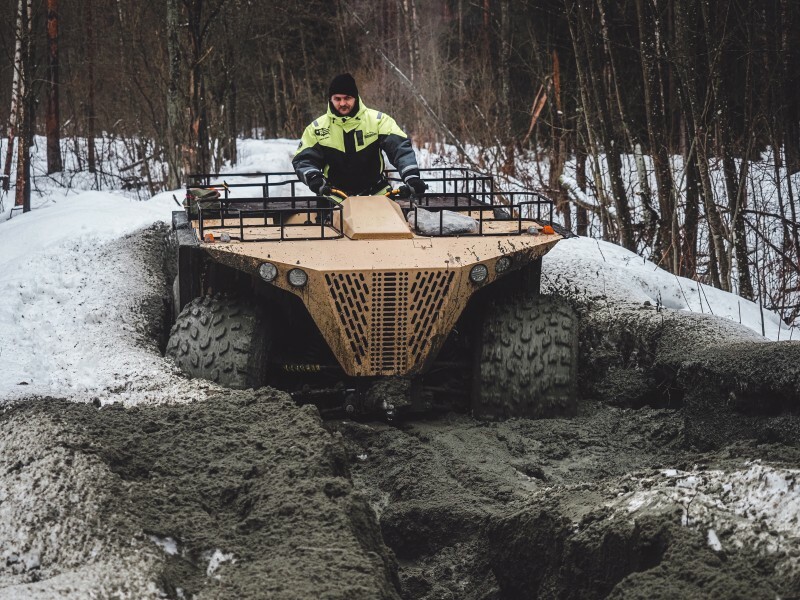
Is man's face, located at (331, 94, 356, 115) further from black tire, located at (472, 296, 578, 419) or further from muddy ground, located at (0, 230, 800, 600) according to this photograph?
muddy ground, located at (0, 230, 800, 600)

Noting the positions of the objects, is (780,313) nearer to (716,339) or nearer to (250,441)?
(716,339)

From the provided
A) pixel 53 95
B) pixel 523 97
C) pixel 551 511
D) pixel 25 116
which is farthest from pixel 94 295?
pixel 523 97

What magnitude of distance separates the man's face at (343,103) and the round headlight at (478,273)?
2.20 meters

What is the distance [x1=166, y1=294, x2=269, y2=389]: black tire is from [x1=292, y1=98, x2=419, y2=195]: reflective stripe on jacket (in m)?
1.76

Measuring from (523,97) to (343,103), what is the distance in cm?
1648

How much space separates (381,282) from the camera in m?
5.82

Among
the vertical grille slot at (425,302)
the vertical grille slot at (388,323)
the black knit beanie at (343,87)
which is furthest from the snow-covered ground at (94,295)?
the black knit beanie at (343,87)

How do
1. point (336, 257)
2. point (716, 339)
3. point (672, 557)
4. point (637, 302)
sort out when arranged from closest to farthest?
point (672, 557) → point (336, 257) → point (716, 339) → point (637, 302)

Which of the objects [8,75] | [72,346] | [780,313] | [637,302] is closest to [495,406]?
[637,302]

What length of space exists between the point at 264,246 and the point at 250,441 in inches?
73.3

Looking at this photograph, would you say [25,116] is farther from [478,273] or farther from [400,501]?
[400,501]

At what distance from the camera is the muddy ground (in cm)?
318

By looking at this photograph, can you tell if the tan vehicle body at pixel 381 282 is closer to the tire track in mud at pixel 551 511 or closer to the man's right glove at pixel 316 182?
the tire track in mud at pixel 551 511

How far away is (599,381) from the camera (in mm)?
6906
